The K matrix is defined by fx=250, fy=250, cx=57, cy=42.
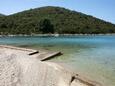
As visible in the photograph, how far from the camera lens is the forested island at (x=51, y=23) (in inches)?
4470

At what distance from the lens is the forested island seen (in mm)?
113531

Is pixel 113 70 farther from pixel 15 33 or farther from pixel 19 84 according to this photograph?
pixel 15 33

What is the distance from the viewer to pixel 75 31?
126 meters

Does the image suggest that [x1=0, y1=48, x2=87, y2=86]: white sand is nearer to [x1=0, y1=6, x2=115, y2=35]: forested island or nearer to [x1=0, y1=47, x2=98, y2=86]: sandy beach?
[x1=0, y1=47, x2=98, y2=86]: sandy beach

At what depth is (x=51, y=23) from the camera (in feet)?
411

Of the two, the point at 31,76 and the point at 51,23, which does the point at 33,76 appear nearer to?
the point at 31,76

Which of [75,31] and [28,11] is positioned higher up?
[28,11]

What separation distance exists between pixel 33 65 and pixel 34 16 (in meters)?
136

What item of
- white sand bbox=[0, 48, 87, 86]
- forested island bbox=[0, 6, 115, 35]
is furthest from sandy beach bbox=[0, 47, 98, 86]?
forested island bbox=[0, 6, 115, 35]

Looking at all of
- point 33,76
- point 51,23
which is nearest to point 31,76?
point 33,76

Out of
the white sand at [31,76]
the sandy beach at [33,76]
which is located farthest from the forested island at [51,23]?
the sandy beach at [33,76]

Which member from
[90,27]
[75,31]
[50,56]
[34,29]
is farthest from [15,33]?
[50,56]

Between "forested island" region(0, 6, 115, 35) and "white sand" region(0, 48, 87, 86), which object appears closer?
"white sand" region(0, 48, 87, 86)

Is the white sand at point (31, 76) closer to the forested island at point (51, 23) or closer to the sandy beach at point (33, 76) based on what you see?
the sandy beach at point (33, 76)
